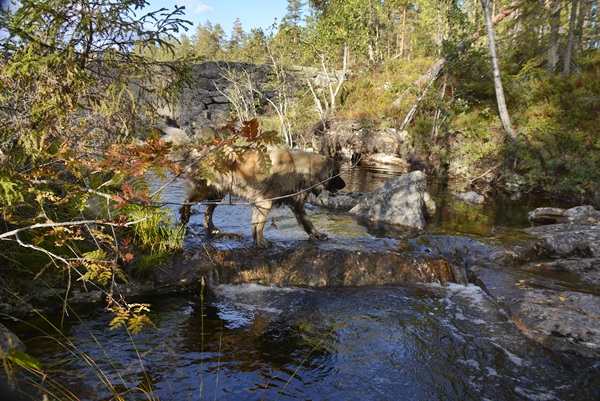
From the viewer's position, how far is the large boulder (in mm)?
8883

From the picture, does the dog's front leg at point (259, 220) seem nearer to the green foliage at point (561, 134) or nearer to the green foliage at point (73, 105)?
the green foliage at point (73, 105)

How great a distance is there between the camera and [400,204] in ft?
30.1

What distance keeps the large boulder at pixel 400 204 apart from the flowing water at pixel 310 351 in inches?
136

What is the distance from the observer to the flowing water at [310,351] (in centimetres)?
336

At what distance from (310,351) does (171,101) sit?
3.07 m

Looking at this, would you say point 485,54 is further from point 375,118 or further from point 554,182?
point 554,182

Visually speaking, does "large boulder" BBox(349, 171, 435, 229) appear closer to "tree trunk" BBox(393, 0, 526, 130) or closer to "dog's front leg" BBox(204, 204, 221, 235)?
"dog's front leg" BBox(204, 204, 221, 235)

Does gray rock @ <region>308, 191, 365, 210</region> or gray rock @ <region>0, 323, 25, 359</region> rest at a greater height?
gray rock @ <region>308, 191, 365, 210</region>

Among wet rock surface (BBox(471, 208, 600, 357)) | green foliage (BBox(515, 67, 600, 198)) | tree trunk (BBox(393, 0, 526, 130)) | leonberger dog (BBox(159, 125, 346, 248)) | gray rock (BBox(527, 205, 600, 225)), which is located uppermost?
tree trunk (BBox(393, 0, 526, 130))

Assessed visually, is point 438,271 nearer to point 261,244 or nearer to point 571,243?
point 261,244

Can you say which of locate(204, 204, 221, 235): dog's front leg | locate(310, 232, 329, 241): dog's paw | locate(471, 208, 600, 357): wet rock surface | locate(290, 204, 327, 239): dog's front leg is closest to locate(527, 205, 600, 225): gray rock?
locate(471, 208, 600, 357): wet rock surface

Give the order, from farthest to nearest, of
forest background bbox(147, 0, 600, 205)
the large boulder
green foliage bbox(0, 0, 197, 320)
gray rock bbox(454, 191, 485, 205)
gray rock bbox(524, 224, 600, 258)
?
1. forest background bbox(147, 0, 600, 205)
2. gray rock bbox(454, 191, 485, 205)
3. the large boulder
4. gray rock bbox(524, 224, 600, 258)
5. green foliage bbox(0, 0, 197, 320)

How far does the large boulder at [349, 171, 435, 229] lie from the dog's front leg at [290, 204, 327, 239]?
8.48ft

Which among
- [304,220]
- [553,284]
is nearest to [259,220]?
[304,220]
